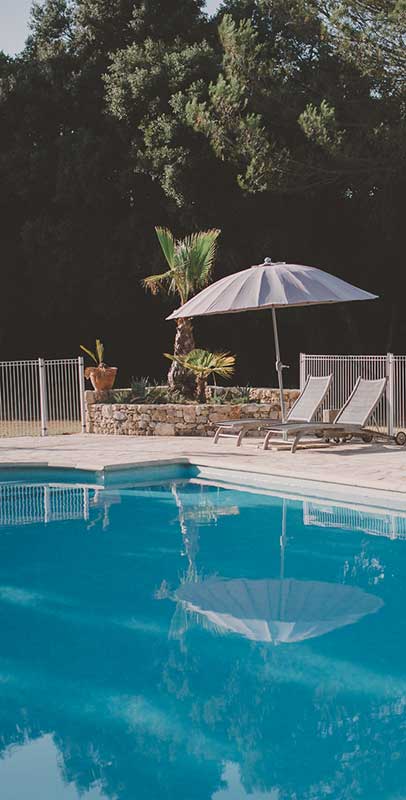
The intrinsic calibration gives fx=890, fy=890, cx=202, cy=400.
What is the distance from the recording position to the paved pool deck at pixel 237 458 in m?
10.5

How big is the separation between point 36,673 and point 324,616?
223 cm

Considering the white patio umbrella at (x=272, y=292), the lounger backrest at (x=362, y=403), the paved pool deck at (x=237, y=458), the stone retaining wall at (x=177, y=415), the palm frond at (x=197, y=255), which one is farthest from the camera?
the palm frond at (x=197, y=255)

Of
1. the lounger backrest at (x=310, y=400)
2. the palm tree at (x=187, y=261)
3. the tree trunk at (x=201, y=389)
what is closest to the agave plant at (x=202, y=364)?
the tree trunk at (x=201, y=389)

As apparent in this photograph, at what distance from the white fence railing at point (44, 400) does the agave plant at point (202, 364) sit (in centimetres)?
203

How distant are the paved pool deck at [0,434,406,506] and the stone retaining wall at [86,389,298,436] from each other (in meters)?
0.41

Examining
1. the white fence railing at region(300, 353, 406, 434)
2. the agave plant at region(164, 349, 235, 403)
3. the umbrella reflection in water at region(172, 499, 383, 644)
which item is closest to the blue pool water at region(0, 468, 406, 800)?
the umbrella reflection in water at region(172, 499, 383, 644)

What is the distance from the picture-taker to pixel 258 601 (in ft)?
23.4

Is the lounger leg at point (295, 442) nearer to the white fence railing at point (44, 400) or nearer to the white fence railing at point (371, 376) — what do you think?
the white fence railing at point (371, 376)

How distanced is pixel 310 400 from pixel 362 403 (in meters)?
0.85

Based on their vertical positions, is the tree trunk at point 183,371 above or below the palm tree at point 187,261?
below

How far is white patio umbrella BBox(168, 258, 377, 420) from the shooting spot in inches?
498

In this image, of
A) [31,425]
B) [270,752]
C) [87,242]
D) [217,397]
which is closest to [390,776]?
[270,752]

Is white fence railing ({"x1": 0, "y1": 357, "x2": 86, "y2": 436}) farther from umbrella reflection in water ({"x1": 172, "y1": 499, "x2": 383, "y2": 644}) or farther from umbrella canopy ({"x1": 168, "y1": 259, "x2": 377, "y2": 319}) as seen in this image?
umbrella reflection in water ({"x1": 172, "y1": 499, "x2": 383, "y2": 644})

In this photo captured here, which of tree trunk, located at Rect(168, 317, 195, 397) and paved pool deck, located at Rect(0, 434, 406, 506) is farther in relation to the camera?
tree trunk, located at Rect(168, 317, 195, 397)
